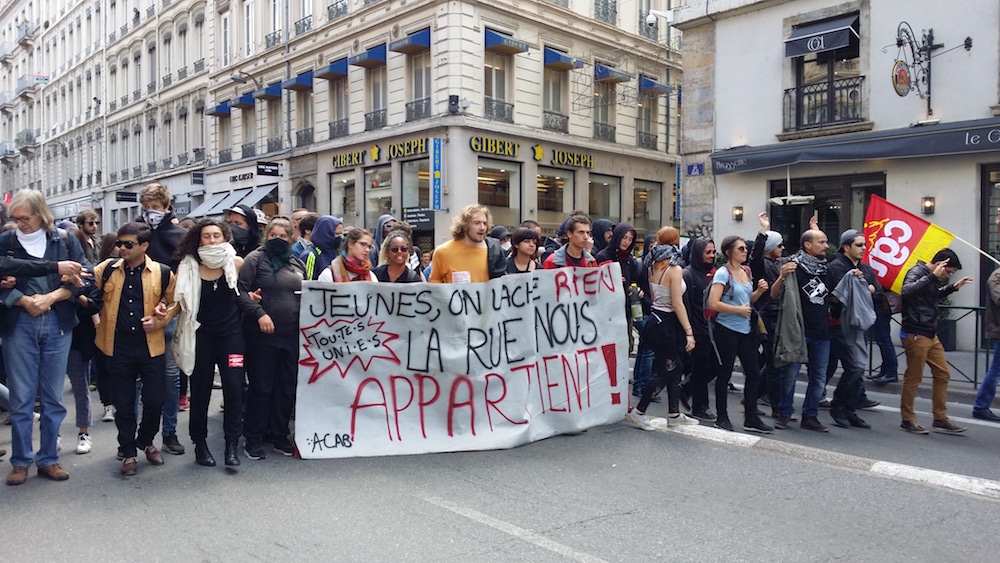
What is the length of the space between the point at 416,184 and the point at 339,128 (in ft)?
14.5

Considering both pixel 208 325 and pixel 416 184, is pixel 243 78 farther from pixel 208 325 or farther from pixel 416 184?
pixel 208 325

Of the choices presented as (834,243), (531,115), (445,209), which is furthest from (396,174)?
(834,243)

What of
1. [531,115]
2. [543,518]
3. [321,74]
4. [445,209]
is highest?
[321,74]

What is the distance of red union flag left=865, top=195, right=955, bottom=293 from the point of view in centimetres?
725

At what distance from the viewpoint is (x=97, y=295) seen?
5.35 meters

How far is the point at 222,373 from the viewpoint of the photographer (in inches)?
216

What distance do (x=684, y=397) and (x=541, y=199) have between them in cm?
1780

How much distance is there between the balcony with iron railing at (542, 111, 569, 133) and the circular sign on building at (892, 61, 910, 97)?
490 inches

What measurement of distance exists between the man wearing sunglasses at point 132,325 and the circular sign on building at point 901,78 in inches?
487

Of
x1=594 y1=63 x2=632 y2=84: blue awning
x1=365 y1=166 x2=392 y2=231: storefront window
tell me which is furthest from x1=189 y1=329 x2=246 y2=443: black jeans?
x1=594 y1=63 x2=632 y2=84: blue awning

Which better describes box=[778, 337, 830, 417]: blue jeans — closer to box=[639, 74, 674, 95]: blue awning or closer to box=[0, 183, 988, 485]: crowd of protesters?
box=[0, 183, 988, 485]: crowd of protesters

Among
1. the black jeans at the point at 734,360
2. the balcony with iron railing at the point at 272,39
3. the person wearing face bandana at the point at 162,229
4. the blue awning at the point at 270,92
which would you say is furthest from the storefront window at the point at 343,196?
the black jeans at the point at 734,360

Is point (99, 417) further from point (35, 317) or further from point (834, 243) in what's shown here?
point (834, 243)

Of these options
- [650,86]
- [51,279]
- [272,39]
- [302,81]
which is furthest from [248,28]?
[51,279]
